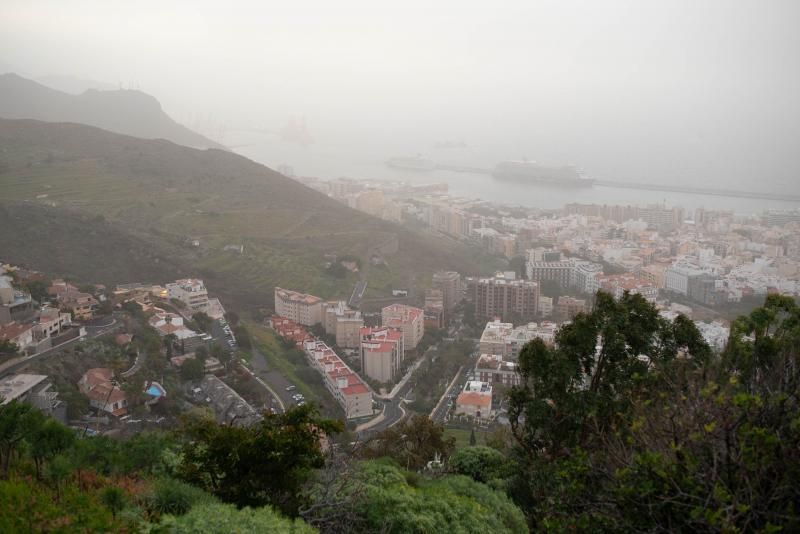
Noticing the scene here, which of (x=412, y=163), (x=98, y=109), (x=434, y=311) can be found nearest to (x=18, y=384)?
(x=434, y=311)

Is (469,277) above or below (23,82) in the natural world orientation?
below

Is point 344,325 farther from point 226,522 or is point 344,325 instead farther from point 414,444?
point 226,522

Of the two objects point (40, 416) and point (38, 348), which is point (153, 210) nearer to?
point (38, 348)

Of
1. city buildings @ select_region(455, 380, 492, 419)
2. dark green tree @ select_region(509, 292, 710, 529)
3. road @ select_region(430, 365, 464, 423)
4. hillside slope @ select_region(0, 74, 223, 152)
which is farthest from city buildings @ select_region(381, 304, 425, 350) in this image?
hillside slope @ select_region(0, 74, 223, 152)

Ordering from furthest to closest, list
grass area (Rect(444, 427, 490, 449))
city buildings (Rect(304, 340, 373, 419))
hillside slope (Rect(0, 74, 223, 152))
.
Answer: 1. hillside slope (Rect(0, 74, 223, 152))
2. city buildings (Rect(304, 340, 373, 419))
3. grass area (Rect(444, 427, 490, 449))

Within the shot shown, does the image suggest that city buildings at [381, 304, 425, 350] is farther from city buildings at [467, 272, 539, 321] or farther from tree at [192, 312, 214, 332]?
tree at [192, 312, 214, 332]

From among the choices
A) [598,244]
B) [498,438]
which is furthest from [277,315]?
[598,244]

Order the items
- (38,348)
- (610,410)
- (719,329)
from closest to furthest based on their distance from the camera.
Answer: (610,410), (38,348), (719,329)
